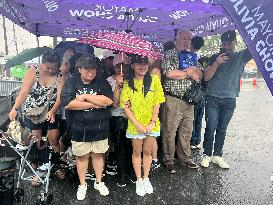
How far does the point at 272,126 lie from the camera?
903 cm

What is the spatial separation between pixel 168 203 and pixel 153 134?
930mm

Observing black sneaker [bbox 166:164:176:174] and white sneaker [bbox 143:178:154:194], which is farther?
black sneaker [bbox 166:164:176:174]

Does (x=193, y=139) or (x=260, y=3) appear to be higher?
(x=260, y=3)

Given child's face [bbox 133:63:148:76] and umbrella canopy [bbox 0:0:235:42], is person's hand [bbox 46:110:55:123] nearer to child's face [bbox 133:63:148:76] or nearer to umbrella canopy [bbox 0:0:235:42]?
child's face [bbox 133:63:148:76]

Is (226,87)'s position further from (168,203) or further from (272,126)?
(272,126)

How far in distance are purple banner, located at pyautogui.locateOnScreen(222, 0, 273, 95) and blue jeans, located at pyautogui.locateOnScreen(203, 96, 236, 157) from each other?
84.8 inches

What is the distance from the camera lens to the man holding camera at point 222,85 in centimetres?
523

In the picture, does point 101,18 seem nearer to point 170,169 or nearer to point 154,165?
point 154,165

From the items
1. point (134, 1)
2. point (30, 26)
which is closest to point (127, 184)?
point (134, 1)

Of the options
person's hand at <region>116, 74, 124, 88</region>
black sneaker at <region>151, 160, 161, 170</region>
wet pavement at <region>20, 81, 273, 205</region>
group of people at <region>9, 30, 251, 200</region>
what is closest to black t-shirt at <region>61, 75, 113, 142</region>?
group of people at <region>9, 30, 251, 200</region>

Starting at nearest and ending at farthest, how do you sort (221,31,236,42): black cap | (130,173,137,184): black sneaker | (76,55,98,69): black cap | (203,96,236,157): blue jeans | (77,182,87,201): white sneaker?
1. (76,55,98,69): black cap
2. (77,182,87,201): white sneaker
3. (130,173,137,184): black sneaker
4. (221,31,236,42): black cap
5. (203,96,236,157): blue jeans

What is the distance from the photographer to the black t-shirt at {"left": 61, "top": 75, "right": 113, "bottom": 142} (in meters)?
4.20

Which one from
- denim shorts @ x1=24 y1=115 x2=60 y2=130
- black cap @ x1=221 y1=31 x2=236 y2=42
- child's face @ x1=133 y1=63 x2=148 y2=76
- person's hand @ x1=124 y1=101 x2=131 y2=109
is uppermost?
black cap @ x1=221 y1=31 x2=236 y2=42

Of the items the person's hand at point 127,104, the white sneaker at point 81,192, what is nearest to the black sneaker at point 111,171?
the white sneaker at point 81,192
